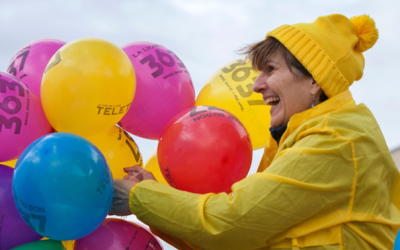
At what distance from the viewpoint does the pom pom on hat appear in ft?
7.20

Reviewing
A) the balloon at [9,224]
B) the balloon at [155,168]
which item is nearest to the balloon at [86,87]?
the balloon at [9,224]

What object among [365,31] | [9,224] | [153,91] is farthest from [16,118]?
[365,31]

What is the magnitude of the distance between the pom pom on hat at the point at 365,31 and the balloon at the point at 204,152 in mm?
779

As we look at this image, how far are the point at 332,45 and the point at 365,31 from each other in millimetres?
236

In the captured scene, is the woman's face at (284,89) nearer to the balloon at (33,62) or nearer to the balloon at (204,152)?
the balloon at (204,152)

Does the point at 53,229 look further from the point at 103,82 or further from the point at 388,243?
the point at 388,243

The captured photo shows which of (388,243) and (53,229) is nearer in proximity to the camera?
(53,229)

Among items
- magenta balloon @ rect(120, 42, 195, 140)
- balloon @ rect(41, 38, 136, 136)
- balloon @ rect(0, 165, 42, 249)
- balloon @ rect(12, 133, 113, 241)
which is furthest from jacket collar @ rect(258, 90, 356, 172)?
balloon @ rect(0, 165, 42, 249)

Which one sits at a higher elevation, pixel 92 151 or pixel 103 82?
pixel 103 82

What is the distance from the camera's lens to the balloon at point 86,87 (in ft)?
6.57

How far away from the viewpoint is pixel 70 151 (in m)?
1.72

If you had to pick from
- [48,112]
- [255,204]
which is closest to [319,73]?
[255,204]

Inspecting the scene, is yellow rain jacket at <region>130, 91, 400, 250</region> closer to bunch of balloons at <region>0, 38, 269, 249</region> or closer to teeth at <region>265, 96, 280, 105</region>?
bunch of balloons at <region>0, 38, 269, 249</region>

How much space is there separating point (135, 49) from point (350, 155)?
1334mm
